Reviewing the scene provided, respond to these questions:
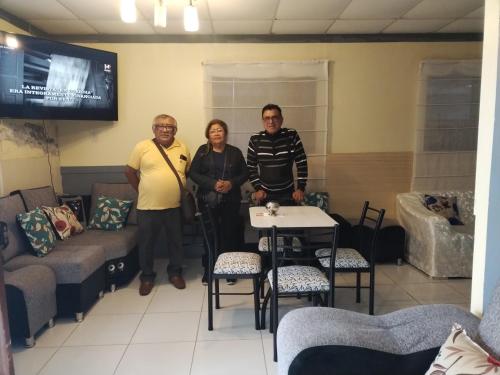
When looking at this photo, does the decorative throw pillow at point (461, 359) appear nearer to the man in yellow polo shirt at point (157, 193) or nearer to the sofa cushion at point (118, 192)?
the man in yellow polo shirt at point (157, 193)

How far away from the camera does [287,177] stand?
357 centimetres

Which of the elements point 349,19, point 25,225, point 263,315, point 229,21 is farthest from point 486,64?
point 25,225

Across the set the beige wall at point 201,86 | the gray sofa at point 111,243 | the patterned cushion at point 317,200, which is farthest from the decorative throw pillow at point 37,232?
the patterned cushion at point 317,200

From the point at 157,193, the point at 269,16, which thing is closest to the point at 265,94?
the point at 269,16

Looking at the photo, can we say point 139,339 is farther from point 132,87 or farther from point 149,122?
point 132,87

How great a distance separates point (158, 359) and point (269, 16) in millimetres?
3051

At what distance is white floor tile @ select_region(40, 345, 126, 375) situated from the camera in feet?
7.33

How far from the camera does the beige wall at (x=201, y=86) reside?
4230 millimetres

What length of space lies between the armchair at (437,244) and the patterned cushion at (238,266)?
1.90 m

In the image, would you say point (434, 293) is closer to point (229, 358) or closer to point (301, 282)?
point (301, 282)

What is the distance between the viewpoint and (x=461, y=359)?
1259mm

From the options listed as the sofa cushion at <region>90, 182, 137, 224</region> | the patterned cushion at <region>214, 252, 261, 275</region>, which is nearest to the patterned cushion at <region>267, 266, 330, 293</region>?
the patterned cushion at <region>214, 252, 261, 275</region>

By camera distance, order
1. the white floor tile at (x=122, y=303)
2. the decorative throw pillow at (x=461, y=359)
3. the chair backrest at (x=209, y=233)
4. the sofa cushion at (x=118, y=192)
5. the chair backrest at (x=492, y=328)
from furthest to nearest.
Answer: the sofa cushion at (x=118, y=192) < the white floor tile at (x=122, y=303) < the chair backrest at (x=209, y=233) < the chair backrest at (x=492, y=328) < the decorative throw pillow at (x=461, y=359)

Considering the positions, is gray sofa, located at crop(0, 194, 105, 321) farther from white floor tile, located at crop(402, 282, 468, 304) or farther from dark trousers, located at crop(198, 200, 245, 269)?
white floor tile, located at crop(402, 282, 468, 304)
